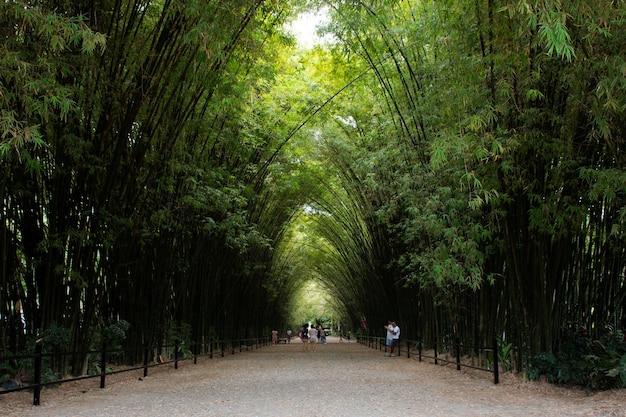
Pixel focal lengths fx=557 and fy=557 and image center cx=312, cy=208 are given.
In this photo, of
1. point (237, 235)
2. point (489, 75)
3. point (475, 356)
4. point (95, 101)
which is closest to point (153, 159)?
point (95, 101)

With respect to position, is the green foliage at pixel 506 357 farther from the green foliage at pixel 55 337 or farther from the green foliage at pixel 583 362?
the green foliage at pixel 55 337

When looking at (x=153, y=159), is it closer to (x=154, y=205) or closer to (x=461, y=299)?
(x=154, y=205)

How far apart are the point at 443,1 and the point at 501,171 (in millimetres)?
1749

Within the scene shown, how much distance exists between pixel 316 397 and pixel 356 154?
17.4ft

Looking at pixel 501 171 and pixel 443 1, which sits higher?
pixel 443 1

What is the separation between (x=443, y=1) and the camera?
5.12m

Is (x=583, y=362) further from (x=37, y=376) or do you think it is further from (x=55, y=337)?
(x=55, y=337)

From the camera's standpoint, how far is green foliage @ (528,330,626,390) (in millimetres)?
5219

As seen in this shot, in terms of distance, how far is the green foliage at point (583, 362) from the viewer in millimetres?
5219

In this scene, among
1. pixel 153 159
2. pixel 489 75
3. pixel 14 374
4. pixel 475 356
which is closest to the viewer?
pixel 489 75

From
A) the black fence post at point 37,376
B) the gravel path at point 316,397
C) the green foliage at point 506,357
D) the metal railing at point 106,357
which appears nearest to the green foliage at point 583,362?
the gravel path at point 316,397

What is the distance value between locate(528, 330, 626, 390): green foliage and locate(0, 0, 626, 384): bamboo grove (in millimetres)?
209

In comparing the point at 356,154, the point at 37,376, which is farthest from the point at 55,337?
the point at 356,154

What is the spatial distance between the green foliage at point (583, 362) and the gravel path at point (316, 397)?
0.45 ft
